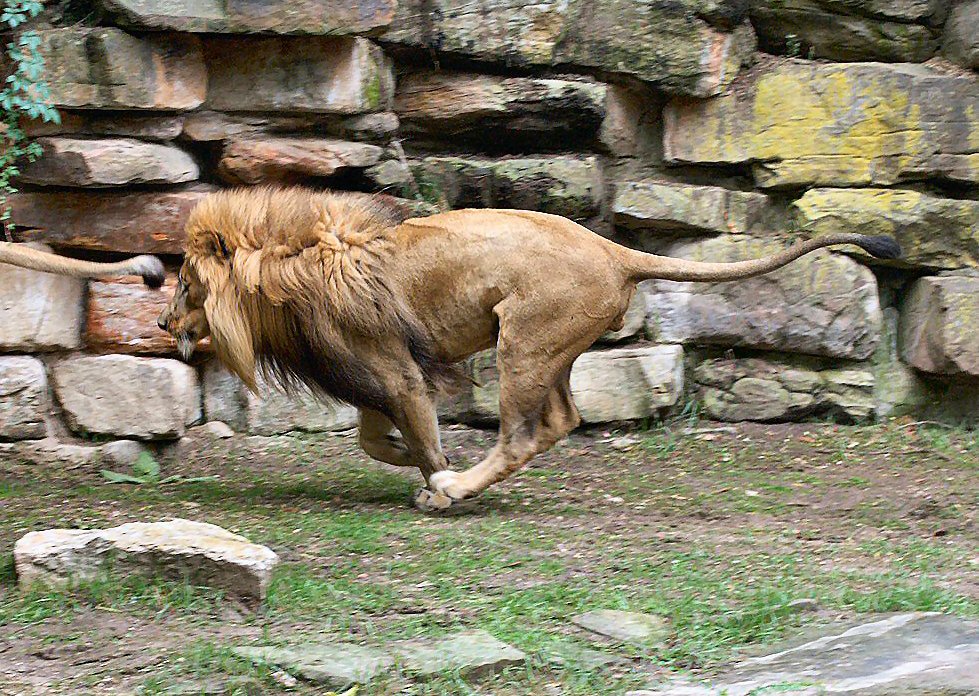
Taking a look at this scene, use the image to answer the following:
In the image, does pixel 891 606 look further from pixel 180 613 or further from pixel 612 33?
pixel 612 33

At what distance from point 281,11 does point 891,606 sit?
3748mm

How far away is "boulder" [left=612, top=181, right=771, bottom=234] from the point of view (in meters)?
6.56

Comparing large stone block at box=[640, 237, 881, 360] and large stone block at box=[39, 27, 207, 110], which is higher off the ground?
large stone block at box=[39, 27, 207, 110]

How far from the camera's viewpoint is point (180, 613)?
368cm

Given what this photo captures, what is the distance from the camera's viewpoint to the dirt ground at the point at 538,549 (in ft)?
11.2

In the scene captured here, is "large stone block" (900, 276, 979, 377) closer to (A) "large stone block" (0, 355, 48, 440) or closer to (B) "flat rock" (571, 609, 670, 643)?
(B) "flat rock" (571, 609, 670, 643)

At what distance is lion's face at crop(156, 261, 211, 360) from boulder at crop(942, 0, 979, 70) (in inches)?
168

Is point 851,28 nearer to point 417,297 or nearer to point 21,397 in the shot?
point 417,297

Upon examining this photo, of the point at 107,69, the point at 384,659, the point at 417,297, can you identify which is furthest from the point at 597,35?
the point at 384,659

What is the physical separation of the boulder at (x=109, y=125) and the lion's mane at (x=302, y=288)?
2.45 ft

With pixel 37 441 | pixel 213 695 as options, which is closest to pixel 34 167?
pixel 37 441

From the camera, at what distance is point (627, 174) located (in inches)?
264

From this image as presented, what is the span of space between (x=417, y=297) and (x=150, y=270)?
45.3 inches

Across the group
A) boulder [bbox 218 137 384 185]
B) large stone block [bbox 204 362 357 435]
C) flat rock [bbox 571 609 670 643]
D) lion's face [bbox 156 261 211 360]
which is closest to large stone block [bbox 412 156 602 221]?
boulder [bbox 218 137 384 185]
